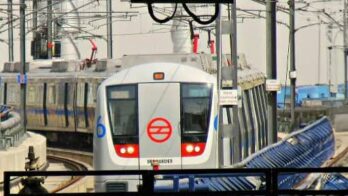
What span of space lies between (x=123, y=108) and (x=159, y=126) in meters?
0.78

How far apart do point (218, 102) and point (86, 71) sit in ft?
55.4

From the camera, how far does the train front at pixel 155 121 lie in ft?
48.0

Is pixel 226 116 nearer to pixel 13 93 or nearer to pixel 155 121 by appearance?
pixel 155 121

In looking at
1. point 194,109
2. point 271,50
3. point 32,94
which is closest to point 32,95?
point 32,94

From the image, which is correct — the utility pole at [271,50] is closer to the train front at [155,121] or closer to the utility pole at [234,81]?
the utility pole at [234,81]

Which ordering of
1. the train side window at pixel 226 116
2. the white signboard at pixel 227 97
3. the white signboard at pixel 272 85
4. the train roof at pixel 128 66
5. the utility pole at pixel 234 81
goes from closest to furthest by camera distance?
the white signboard at pixel 227 97
the utility pole at pixel 234 81
the train roof at pixel 128 66
the train side window at pixel 226 116
the white signboard at pixel 272 85

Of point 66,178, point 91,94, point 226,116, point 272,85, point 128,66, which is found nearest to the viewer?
point 128,66

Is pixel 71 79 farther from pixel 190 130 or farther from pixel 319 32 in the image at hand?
pixel 319 32

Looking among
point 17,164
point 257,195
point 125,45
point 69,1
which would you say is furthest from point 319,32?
point 257,195

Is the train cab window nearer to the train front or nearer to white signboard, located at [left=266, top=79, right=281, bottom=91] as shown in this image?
white signboard, located at [left=266, top=79, right=281, bottom=91]

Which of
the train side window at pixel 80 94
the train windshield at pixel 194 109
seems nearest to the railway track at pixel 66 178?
the train side window at pixel 80 94

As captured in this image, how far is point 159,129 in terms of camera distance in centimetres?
1474

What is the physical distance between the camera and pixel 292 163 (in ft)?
52.4

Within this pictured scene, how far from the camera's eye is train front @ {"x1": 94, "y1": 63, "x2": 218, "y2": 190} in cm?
1462
